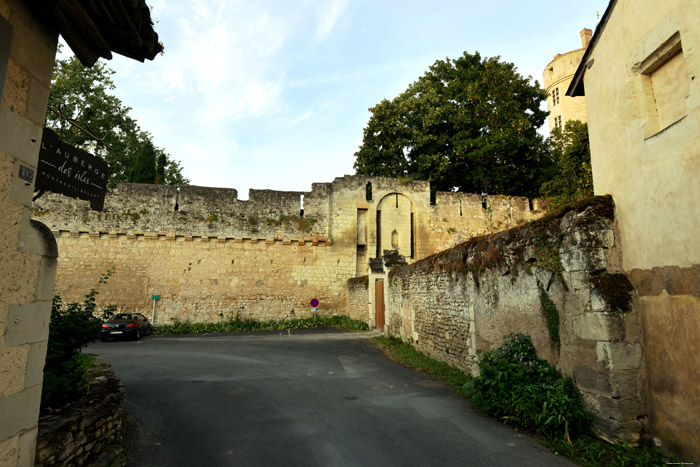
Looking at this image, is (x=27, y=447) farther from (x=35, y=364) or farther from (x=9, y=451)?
(x=35, y=364)

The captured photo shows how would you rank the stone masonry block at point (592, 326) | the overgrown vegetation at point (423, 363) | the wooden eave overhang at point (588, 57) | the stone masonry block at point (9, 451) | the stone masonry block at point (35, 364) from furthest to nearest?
the overgrown vegetation at point (423, 363) → the wooden eave overhang at point (588, 57) → the stone masonry block at point (592, 326) → the stone masonry block at point (35, 364) → the stone masonry block at point (9, 451)

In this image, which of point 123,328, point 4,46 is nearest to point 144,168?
Result: point 123,328

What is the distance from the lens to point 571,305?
5055mm

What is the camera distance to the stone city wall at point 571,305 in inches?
176

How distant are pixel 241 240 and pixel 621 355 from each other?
1813cm

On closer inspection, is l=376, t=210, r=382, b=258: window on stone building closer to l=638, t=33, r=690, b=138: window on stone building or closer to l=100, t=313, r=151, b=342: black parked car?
l=100, t=313, r=151, b=342: black parked car

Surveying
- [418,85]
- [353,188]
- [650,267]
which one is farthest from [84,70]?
[650,267]

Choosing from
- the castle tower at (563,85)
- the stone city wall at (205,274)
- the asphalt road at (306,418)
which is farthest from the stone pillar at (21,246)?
the castle tower at (563,85)

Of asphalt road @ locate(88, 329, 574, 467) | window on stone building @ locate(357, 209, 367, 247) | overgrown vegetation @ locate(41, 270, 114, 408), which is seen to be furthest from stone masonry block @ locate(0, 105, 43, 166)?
window on stone building @ locate(357, 209, 367, 247)

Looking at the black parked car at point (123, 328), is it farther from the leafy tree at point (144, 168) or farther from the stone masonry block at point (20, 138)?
the stone masonry block at point (20, 138)

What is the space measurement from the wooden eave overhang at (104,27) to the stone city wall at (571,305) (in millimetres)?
5572

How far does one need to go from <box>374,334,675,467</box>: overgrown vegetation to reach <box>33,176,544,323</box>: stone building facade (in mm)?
11096

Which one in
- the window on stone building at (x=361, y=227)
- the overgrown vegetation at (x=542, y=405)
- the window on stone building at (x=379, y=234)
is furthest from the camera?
the window on stone building at (x=379, y=234)

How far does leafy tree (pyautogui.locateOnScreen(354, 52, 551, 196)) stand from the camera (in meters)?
24.4
